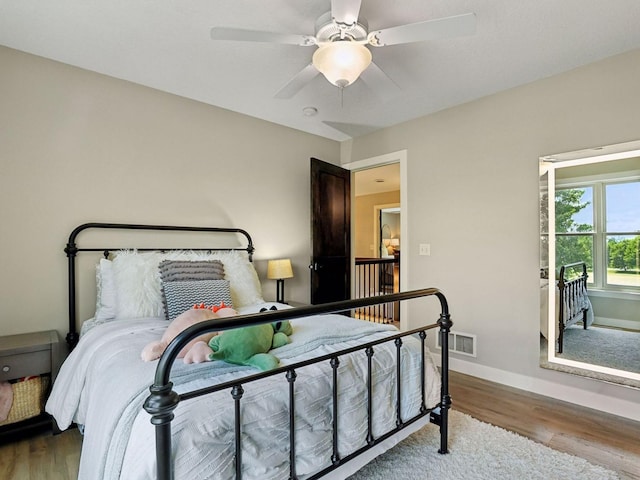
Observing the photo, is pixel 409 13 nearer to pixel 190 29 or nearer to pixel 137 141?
pixel 190 29

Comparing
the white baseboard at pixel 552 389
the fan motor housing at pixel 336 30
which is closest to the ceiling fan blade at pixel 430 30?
the fan motor housing at pixel 336 30

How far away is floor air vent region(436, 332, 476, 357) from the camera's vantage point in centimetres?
314

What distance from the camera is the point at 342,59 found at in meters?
1.77

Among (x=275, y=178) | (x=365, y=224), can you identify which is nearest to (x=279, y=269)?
(x=275, y=178)


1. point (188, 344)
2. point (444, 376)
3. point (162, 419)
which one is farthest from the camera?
point (444, 376)

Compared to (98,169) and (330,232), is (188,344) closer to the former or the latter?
(98,169)

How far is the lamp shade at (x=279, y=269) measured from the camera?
11.3ft

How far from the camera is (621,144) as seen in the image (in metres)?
2.38

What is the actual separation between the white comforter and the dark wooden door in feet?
5.84

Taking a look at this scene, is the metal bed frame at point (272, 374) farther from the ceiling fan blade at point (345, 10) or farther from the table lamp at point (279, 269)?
the table lamp at point (279, 269)

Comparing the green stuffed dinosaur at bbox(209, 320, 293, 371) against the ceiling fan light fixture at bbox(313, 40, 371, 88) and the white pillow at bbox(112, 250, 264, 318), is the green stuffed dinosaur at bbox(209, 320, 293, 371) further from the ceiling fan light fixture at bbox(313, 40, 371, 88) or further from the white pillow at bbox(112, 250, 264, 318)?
the ceiling fan light fixture at bbox(313, 40, 371, 88)

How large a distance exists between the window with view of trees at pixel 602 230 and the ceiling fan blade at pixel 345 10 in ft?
7.07

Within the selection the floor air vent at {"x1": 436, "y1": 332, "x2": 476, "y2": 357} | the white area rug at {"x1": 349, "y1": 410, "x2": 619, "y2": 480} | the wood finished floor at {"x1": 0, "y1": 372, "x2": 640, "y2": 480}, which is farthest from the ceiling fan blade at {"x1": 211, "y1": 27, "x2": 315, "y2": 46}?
the floor air vent at {"x1": 436, "y1": 332, "x2": 476, "y2": 357}

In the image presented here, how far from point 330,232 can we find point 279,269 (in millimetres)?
816
